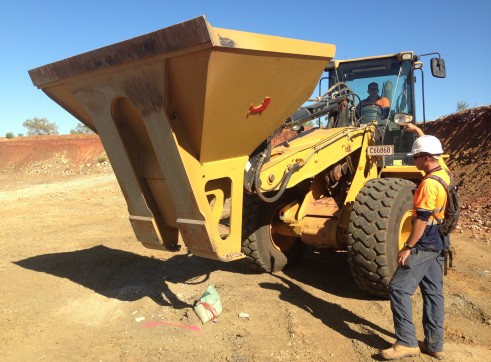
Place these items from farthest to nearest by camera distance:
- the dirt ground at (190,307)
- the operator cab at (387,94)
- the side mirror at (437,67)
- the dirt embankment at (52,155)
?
the dirt embankment at (52,155)
the operator cab at (387,94)
the side mirror at (437,67)
the dirt ground at (190,307)

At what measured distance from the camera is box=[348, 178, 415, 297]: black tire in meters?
4.27

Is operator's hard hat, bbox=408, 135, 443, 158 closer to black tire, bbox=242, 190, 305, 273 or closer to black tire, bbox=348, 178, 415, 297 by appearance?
black tire, bbox=348, 178, 415, 297

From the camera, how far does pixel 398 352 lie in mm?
3467

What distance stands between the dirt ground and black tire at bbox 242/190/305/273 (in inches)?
8.1

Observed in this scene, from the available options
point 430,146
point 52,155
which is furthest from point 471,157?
point 52,155

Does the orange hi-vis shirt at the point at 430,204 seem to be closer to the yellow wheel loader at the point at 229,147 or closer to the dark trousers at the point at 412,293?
the dark trousers at the point at 412,293

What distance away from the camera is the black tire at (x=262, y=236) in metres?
5.15

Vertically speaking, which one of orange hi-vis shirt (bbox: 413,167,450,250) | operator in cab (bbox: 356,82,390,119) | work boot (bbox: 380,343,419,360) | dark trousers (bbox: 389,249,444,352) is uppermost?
operator in cab (bbox: 356,82,390,119)

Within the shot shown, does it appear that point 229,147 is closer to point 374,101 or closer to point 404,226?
point 404,226

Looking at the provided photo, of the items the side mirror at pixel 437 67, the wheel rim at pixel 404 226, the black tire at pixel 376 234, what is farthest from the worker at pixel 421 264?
the side mirror at pixel 437 67

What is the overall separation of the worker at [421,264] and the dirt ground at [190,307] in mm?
171

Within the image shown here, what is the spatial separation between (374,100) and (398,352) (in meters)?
3.69

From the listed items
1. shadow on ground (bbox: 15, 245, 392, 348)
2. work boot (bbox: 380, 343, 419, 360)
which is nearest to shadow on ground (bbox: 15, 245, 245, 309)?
shadow on ground (bbox: 15, 245, 392, 348)

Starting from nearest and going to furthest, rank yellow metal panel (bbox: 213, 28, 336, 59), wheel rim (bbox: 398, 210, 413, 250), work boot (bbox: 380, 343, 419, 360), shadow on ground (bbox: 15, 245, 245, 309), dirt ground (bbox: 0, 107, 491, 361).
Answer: yellow metal panel (bbox: 213, 28, 336, 59)
work boot (bbox: 380, 343, 419, 360)
dirt ground (bbox: 0, 107, 491, 361)
wheel rim (bbox: 398, 210, 413, 250)
shadow on ground (bbox: 15, 245, 245, 309)
